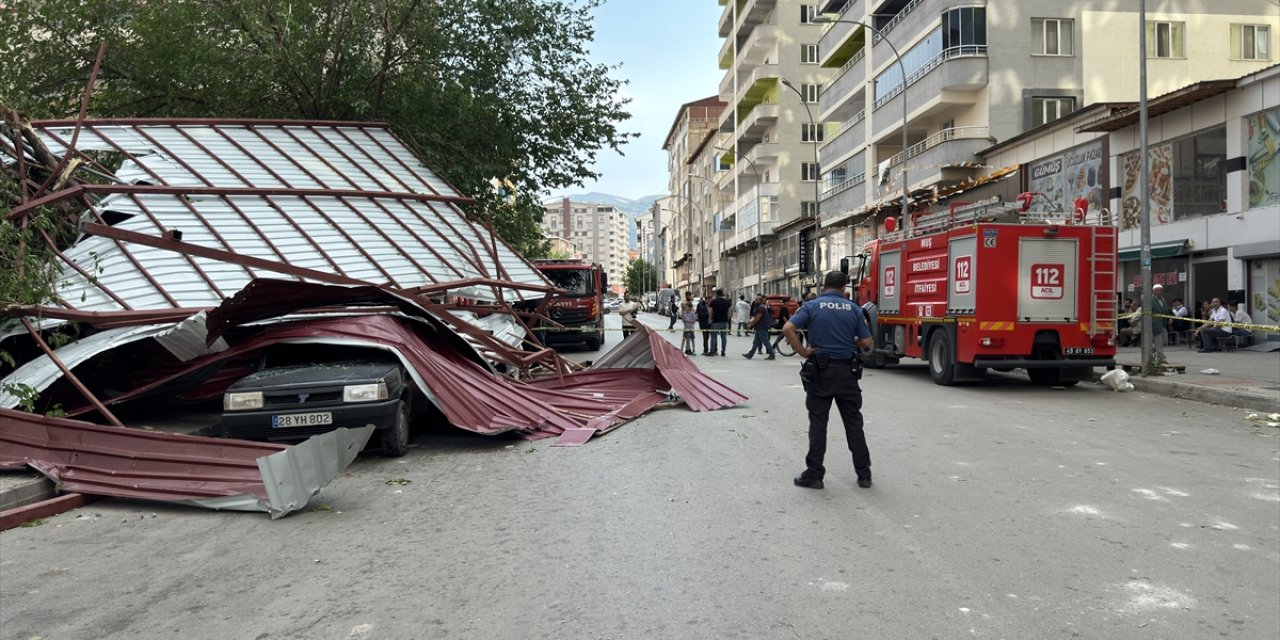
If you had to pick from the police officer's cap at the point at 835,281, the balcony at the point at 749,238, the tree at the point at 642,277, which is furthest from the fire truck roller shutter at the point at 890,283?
the tree at the point at 642,277

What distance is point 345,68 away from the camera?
22328mm

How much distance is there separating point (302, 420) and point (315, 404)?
0.18 m

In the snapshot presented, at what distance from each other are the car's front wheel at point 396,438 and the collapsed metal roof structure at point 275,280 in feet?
1.66

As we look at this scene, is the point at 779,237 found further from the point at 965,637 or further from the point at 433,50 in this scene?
the point at 965,637

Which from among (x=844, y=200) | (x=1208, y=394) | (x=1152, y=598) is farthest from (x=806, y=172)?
(x=1152, y=598)

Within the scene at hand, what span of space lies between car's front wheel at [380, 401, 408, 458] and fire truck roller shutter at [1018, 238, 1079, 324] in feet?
32.5

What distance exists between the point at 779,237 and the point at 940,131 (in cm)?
2594

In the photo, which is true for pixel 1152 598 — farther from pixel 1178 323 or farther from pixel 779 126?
pixel 779 126

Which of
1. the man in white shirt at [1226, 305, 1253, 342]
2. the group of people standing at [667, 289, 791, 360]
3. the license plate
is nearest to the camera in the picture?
the license plate

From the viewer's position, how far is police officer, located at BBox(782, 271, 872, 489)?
22.9ft

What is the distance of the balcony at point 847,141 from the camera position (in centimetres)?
3956

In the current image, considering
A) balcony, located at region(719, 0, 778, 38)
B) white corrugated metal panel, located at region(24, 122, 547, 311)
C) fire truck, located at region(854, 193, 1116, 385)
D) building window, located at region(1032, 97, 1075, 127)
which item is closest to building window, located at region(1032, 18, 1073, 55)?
building window, located at region(1032, 97, 1075, 127)

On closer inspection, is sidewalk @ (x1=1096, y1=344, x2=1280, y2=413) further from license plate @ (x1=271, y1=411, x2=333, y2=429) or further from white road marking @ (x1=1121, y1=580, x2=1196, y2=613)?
license plate @ (x1=271, y1=411, x2=333, y2=429)

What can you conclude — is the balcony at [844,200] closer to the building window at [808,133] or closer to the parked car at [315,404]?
the building window at [808,133]
